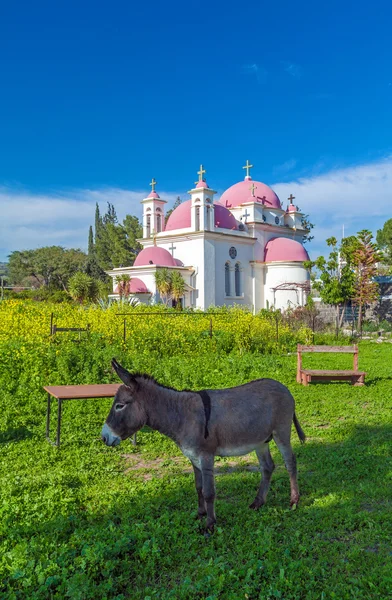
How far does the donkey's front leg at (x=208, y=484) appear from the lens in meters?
4.36

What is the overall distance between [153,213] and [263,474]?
39.9 metres

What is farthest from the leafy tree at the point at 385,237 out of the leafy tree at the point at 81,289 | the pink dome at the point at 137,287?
the leafy tree at the point at 81,289

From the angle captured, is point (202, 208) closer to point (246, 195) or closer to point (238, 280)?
point (238, 280)

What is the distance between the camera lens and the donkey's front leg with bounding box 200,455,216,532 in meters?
4.36

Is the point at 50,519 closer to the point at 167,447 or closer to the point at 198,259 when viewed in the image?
the point at 167,447

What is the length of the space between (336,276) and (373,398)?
20406mm

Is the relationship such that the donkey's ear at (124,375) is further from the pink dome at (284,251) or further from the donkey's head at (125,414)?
the pink dome at (284,251)

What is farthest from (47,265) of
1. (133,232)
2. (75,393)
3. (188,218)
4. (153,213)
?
(75,393)

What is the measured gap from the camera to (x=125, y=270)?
121 ft

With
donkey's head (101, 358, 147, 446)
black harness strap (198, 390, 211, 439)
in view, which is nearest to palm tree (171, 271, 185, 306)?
black harness strap (198, 390, 211, 439)

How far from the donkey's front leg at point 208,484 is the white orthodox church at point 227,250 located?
30860 millimetres

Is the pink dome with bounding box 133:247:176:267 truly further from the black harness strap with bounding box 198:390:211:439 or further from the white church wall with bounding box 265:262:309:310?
the black harness strap with bounding box 198:390:211:439

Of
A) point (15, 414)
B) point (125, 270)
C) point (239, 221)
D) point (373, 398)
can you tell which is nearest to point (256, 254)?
point (239, 221)

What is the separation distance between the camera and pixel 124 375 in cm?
429
